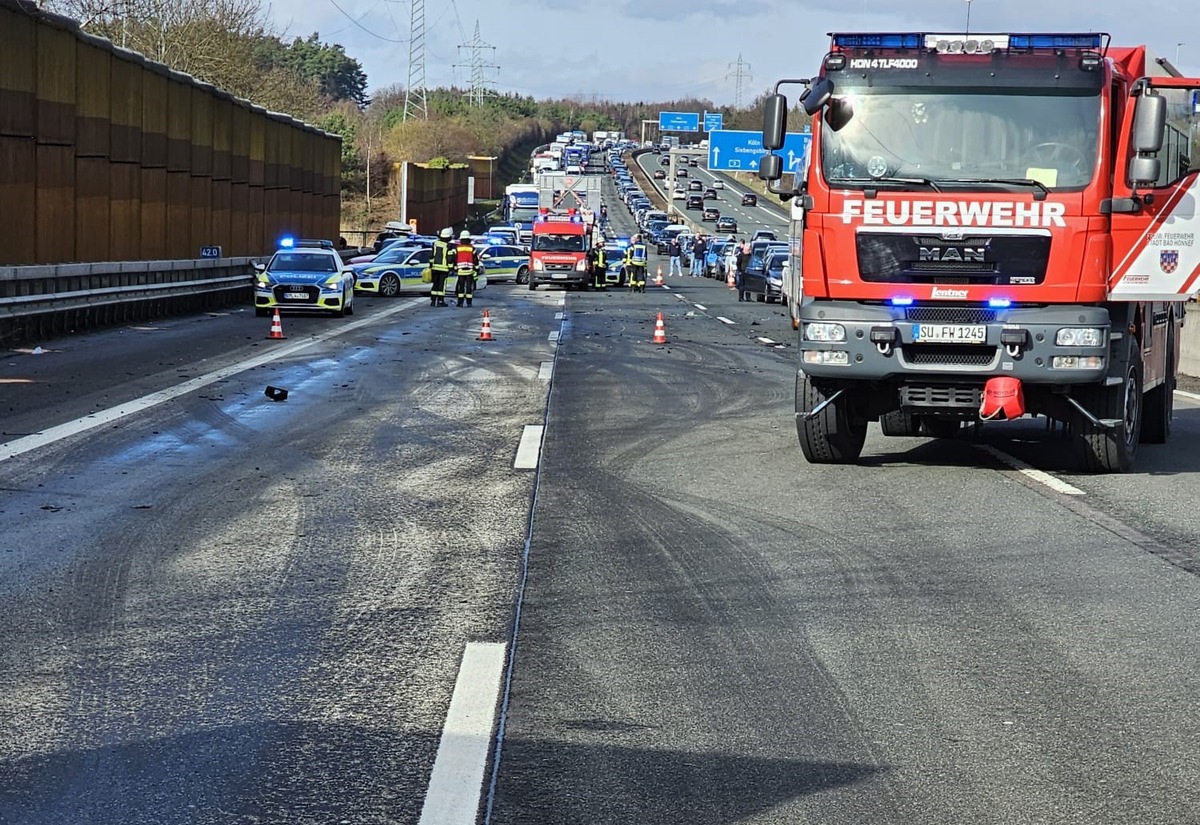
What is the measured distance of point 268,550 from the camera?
863cm

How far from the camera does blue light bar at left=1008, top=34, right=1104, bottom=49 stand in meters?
11.6

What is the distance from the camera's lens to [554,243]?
184ft

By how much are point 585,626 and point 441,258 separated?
3564 cm

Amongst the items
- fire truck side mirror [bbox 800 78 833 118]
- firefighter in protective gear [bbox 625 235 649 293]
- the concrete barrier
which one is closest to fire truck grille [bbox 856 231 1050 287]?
fire truck side mirror [bbox 800 78 833 118]

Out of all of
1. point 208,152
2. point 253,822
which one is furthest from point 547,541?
point 208,152

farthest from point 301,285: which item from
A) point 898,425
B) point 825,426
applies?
point 825,426

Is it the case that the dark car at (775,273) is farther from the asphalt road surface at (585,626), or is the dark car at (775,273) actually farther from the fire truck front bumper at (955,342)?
the fire truck front bumper at (955,342)

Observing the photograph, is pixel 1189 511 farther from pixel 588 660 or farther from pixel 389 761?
pixel 389 761

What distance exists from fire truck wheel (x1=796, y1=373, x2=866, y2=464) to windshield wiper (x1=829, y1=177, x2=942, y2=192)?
4.93ft

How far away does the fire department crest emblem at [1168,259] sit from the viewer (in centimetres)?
1159

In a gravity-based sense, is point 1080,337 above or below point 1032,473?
above

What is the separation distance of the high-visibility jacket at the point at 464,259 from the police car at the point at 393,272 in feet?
17.3

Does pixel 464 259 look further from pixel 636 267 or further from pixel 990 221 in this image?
pixel 990 221

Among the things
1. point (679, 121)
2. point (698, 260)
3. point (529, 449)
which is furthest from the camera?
point (679, 121)
